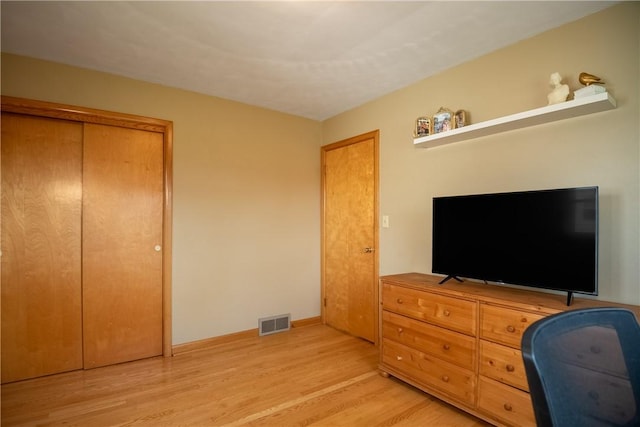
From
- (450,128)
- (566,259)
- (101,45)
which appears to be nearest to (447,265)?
(566,259)

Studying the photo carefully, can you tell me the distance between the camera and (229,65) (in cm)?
256

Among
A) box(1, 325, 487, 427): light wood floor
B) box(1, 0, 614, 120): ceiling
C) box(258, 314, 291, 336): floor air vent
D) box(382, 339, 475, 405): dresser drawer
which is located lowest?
box(1, 325, 487, 427): light wood floor

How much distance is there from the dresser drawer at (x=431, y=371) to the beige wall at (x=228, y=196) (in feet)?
5.06

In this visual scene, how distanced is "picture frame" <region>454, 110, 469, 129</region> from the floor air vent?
2.67 metres

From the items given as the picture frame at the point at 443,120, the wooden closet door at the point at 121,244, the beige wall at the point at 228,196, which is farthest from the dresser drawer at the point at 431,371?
the wooden closet door at the point at 121,244

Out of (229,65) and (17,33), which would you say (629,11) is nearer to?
(229,65)

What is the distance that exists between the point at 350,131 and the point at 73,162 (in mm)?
2676

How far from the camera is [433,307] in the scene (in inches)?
85.7

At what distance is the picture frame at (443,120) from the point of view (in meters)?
2.48

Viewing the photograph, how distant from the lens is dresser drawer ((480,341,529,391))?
1.73 meters

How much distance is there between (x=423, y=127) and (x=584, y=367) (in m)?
2.18

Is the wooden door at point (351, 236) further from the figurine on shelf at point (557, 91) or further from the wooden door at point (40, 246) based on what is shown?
the wooden door at point (40, 246)

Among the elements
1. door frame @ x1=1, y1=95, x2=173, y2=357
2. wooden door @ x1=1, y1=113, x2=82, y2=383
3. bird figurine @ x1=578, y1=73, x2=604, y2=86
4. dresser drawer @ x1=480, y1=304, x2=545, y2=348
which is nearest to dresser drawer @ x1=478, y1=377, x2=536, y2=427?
dresser drawer @ x1=480, y1=304, x2=545, y2=348

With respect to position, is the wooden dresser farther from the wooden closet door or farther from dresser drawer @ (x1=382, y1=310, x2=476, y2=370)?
the wooden closet door
